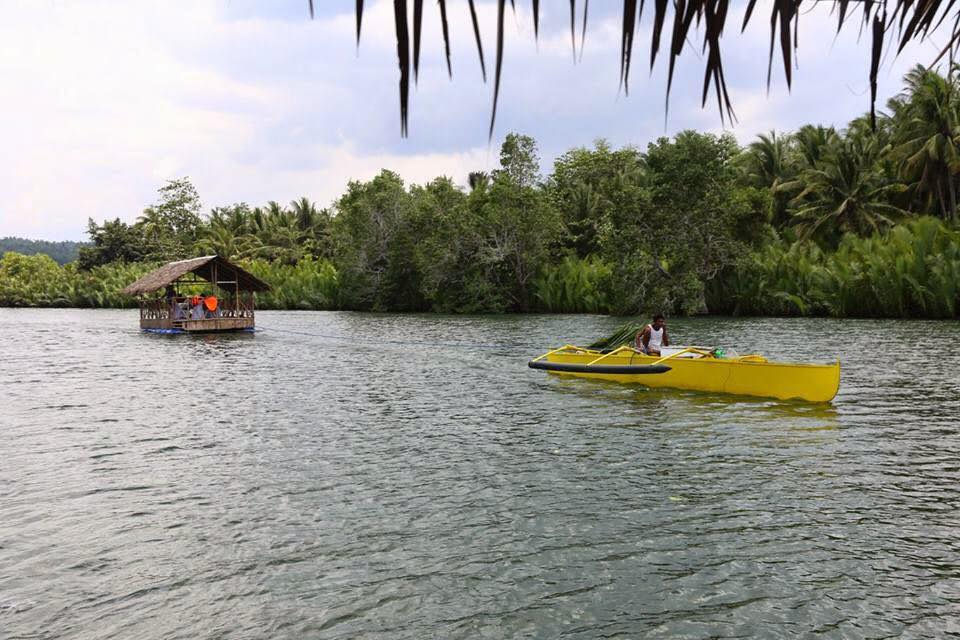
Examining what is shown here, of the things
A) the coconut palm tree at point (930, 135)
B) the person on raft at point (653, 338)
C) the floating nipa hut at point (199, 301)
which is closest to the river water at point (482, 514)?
the person on raft at point (653, 338)

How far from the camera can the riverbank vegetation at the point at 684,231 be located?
3934 centimetres

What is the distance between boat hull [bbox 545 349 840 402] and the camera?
14438 mm

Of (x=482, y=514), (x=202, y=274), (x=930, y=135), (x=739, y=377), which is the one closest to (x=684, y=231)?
(x=930, y=135)

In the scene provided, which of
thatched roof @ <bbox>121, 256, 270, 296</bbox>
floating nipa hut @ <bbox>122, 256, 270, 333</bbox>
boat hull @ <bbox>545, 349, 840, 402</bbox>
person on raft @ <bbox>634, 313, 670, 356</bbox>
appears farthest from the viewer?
floating nipa hut @ <bbox>122, 256, 270, 333</bbox>

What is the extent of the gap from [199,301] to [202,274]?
4.65 feet

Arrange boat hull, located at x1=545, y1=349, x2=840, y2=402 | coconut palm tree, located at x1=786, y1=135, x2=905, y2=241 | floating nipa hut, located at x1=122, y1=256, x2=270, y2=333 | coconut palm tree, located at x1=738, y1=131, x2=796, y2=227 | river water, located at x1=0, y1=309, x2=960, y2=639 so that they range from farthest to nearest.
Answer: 1. coconut palm tree, located at x1=738, y1=131, x2=796, y2=227
2. coconut palm tree, located at x1=786, y1=135, x2=905, y2=241
3. floating nipa hut, located at x1=122, y1=256, x2=270, y2=333
4. boat hull, located at x1=545, y1=349, x2=840, y2=402
5. river water, located at x1=0, y1=309, x2=960, y2=639

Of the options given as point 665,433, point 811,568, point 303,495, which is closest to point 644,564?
point 811,568

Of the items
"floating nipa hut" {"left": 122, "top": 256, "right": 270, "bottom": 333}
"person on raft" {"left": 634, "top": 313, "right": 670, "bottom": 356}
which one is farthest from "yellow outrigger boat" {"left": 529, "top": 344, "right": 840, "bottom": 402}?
"floating nipa hut" {"left": 122, "top": 256, "right": 270, "bottom": 333}

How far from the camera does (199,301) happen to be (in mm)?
39500

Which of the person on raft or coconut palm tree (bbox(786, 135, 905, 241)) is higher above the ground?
coconut palm tree (bbox(786, 135, 905, 241))

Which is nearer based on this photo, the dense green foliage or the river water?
the river water

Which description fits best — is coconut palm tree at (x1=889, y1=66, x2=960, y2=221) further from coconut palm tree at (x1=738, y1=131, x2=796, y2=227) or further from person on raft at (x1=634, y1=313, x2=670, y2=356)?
person on raft at (x1=634, y1=313, x2=670, y2=356)

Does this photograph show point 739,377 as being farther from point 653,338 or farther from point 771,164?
point 771,164

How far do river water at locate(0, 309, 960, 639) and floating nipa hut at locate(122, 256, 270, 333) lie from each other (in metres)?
21.2
